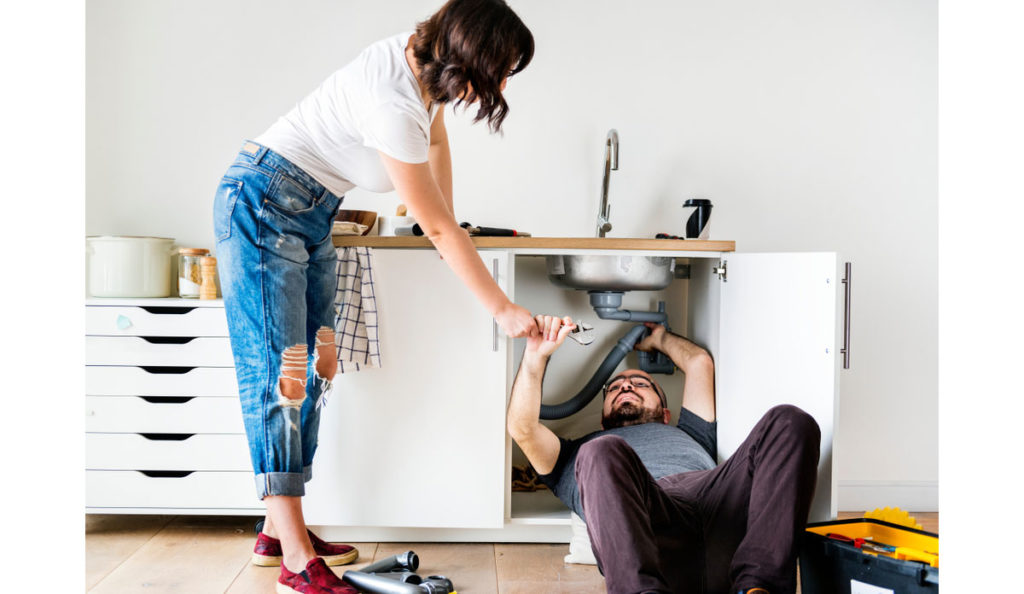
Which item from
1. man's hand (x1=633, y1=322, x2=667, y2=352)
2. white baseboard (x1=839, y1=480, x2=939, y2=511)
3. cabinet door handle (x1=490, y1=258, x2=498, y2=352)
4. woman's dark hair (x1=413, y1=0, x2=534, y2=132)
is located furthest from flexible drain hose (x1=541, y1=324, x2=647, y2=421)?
woman's dark hair (x1=413, y1=0, x2=534, y2=132)

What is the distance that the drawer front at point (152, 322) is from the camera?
2.00 metres

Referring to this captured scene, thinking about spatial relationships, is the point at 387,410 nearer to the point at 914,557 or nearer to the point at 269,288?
the point at 269,288

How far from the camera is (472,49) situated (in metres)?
1.29

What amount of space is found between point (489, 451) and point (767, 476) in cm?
78

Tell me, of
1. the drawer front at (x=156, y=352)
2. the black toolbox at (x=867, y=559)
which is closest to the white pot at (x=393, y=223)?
the drawer front at (x=156, y=352)

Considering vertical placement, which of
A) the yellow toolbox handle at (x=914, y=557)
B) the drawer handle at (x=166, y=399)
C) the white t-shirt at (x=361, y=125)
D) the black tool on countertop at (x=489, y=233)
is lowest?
the yellow toolbox handle at (x=914, y=557)

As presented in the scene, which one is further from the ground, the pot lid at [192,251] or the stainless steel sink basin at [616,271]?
the pot lid at [192,251]

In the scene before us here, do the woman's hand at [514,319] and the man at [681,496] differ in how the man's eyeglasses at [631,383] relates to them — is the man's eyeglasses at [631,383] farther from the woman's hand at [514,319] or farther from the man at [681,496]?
the woman's hand at [514,319]

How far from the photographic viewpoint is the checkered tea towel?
1.87 metres

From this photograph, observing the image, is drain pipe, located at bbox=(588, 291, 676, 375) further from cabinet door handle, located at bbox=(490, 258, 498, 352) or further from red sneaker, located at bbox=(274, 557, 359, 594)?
red sneaker, located at bbox=(274, 557, 359, 594)

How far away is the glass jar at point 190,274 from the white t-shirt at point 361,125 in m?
0.78
